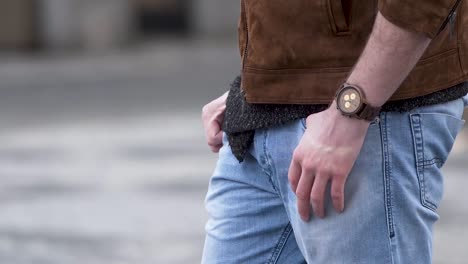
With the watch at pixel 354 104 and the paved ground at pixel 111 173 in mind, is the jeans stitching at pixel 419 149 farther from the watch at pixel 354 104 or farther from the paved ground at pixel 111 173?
the paved ground at pixel 111 173

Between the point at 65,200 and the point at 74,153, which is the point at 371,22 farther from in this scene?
the point at 74,153

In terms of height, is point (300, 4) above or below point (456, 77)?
above

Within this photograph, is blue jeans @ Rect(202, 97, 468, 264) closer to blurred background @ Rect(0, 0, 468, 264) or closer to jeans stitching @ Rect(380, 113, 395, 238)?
jeans stitching @ Rect(380, 113, 395, 238)

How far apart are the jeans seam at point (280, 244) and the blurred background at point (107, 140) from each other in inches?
127

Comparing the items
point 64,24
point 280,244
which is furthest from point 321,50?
point 64,24

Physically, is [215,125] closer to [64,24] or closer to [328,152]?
[328,152]

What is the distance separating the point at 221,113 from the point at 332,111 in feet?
2.04

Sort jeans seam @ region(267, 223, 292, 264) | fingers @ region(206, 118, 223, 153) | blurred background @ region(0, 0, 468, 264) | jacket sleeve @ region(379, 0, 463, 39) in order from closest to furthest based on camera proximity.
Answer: jacket sleeve @ region(379, 0, 463, 39), jeans seam @ region(267, 223, 292, 264), fingers @ region(206, 118, 223, 153), blurred background @ region(0, 0, 468, 264)

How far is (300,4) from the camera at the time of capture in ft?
7.30

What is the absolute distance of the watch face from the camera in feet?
7.02

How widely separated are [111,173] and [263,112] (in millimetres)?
6087

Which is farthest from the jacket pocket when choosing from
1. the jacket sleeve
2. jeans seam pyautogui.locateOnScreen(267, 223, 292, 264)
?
jeans seam pyautogui.locateOnScreen(267, 223, 292, 264)

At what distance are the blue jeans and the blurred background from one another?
339cm

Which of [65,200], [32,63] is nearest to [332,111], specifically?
[65,200]
